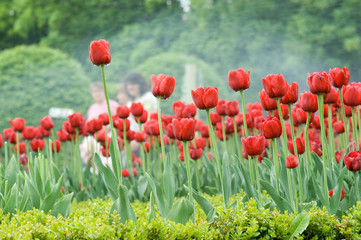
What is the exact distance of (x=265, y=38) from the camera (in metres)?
13.0

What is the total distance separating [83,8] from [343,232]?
45.0 ft

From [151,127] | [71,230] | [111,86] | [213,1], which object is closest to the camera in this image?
[71,230]

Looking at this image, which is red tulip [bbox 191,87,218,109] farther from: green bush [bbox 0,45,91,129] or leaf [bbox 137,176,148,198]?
green bush [bbox 0,45,91,129]

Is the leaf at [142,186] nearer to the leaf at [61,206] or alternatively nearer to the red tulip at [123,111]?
the red tulip at [123,111]

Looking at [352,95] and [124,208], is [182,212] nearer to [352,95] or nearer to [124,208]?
[124,208]

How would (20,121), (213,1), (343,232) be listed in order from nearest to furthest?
(343,232)
(20,121)
(213,1)

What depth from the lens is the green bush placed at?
35.5ft

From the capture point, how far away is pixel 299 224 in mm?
1757

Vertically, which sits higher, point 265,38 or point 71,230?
point 265,38

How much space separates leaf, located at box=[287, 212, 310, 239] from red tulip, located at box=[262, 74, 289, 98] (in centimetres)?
49

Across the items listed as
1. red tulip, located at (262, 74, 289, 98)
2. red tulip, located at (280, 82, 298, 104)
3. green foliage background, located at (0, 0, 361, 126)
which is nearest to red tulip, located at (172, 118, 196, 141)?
red tulip, located at (262, 74, 289, 98)

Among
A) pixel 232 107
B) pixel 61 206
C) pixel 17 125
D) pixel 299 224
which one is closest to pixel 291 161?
pixel 299 224

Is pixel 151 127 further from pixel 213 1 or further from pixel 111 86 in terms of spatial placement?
pixel 213 1

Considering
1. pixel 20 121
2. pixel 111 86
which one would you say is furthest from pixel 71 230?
pixel 111 86
